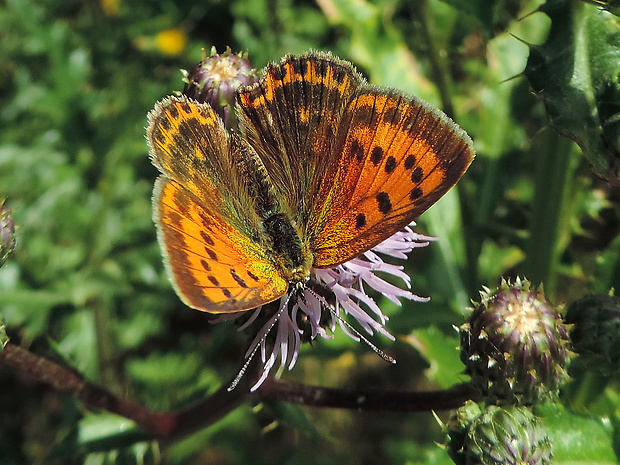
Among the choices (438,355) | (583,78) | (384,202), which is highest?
(583,78)

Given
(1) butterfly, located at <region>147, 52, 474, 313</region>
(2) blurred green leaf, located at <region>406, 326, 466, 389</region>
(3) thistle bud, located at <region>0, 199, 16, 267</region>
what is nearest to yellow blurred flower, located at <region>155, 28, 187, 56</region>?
(1) butterfly, located at <region>147, 52, 474, 313</region>

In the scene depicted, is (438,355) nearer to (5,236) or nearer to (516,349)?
(516,349)

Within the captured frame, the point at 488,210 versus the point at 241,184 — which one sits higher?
the point at 241,184

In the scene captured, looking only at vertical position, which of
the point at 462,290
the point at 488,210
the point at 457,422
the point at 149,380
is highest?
the point at 457,422

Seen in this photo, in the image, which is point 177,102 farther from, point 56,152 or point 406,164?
point 56,152

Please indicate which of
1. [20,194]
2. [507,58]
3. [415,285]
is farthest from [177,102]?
[507,58]

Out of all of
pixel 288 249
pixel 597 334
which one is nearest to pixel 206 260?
pixel 288 249

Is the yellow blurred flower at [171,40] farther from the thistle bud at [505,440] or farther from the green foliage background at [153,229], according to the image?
the thistle bud at [505,440]
